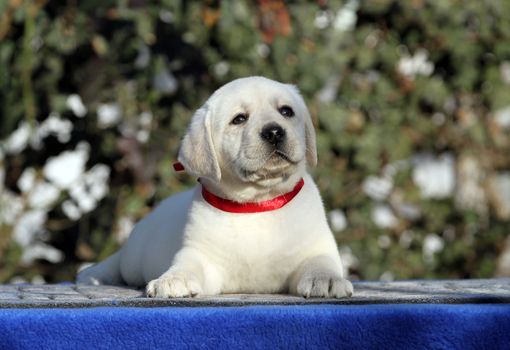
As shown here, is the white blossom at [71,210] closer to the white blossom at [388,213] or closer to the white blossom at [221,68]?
the white blossom at [221,68]

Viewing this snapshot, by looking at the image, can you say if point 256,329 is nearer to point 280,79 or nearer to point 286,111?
point 286,111

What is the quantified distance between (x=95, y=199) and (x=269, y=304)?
290 cm

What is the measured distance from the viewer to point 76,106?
5.67 meters

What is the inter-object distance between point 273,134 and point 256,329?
2.97 feet

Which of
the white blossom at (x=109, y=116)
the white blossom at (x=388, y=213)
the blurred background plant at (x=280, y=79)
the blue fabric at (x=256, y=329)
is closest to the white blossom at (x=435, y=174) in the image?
the blurred background plant at (x=280, y=79)

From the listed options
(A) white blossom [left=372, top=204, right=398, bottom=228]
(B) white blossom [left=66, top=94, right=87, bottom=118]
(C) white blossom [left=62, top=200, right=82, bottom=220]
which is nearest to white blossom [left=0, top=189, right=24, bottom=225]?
(C) white blossom [left=62, top=200, right=82, bottom=220]

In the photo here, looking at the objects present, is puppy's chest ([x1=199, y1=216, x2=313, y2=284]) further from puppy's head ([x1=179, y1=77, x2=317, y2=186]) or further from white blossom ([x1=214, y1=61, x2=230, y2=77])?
white blossom ([x1=214, y1=61, x2=230, y2=77])

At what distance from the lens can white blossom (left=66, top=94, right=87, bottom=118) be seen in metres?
5.14

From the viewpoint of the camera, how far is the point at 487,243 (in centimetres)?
587

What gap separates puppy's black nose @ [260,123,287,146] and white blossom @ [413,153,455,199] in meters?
2.84

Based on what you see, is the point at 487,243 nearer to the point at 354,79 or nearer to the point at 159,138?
the point at 354,79

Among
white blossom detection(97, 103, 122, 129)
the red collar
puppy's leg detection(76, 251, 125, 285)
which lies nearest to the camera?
the red collar

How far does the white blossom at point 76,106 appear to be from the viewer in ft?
16.9

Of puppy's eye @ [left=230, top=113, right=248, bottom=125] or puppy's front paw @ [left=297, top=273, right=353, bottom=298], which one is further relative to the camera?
puppy's eye @ [left=230, top=113, right=248, bottom=125]
